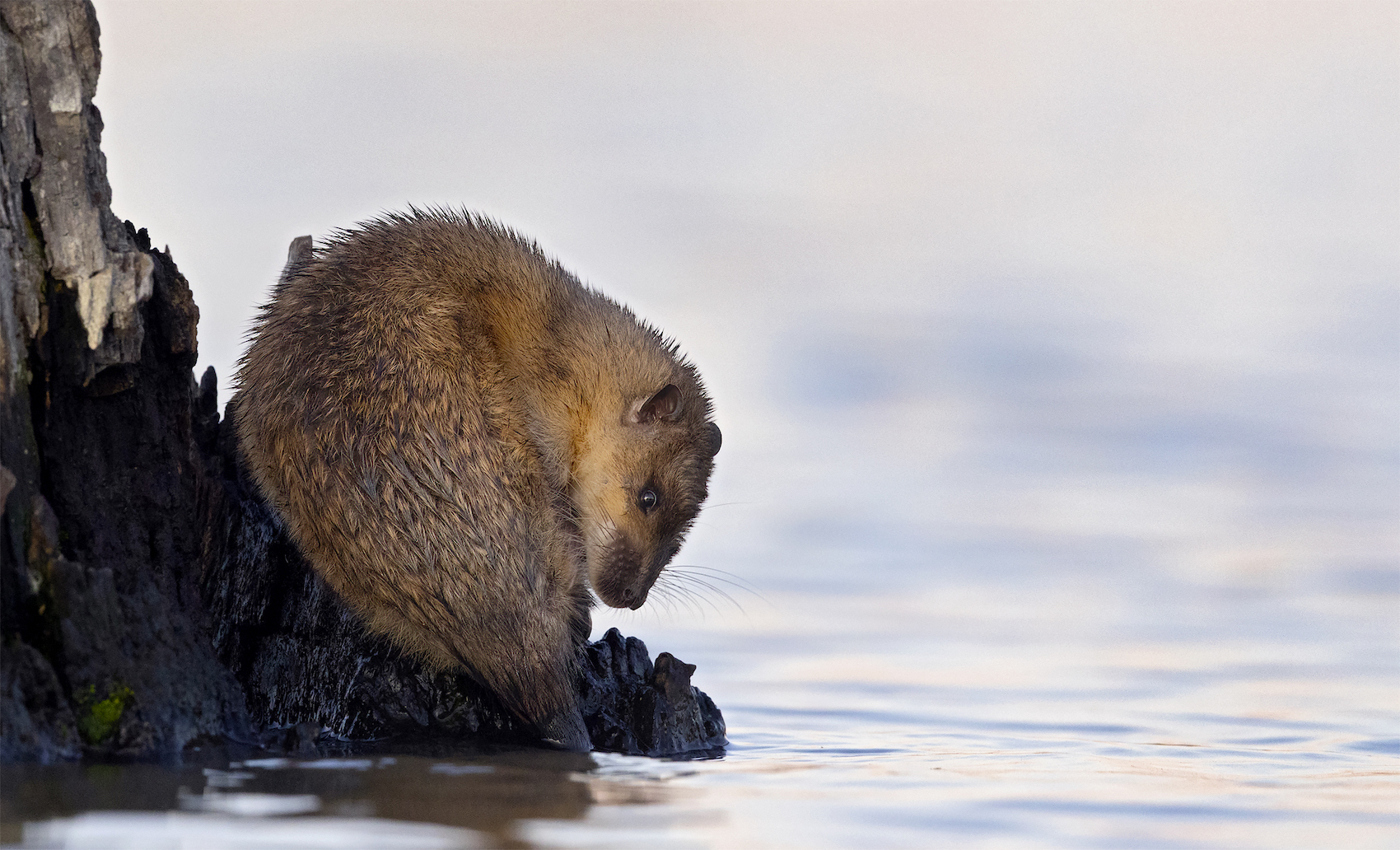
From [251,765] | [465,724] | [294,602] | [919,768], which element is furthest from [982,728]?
[251,765]

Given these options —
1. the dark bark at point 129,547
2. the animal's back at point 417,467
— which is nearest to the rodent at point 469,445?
the animal's back at point 417,467

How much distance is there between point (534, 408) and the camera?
26.6 feet

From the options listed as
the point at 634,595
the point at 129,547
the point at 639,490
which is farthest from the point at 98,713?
the point at 639,490

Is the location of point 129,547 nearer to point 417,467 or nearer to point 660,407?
point 417,467

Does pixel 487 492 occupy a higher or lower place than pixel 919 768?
higher

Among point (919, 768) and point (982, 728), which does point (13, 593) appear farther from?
point (982, 728)

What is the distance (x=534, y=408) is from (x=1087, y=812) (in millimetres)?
3939

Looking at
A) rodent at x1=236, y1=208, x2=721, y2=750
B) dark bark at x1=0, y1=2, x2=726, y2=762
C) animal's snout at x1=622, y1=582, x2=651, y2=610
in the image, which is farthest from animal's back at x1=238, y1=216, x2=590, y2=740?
animal's snout at x1=622, y1=582, x2=651, y2=610

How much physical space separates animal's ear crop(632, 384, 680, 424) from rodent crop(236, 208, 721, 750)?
13 mm

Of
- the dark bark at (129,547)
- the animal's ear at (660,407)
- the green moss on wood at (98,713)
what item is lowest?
the green moss on wood at (98,713)

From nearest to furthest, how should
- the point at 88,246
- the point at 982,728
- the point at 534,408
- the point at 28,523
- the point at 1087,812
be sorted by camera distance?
the point at 1087,812 → the point at 28,523 → the point at 88,246 → the point at 534,408 → the point at 982,728

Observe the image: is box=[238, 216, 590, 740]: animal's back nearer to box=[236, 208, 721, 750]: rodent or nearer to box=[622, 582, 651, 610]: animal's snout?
box=[236, 208, 721, 750]: rodent

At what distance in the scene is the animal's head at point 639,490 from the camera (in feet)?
28.3

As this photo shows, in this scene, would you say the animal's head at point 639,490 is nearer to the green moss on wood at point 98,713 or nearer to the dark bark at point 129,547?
the dark bark at point 129,547
